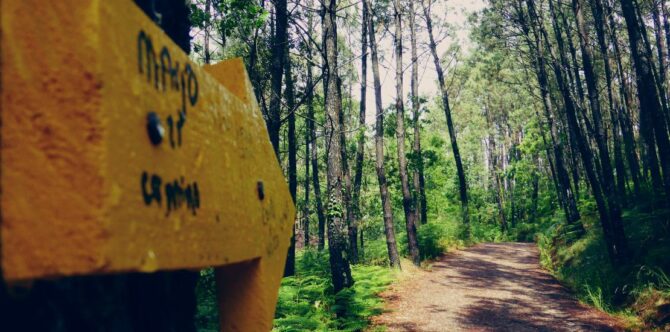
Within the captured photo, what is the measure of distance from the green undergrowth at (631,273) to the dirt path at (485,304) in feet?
1.41

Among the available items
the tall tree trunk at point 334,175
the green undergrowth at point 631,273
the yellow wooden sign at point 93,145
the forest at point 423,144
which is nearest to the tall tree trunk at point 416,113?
the forest at point 423,144

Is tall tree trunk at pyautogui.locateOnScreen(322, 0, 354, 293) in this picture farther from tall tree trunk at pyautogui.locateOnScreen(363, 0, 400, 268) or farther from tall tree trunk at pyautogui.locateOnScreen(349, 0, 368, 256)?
tall tree trunk at pyautogui.locateOnScreen(349, 0, 368, 256)

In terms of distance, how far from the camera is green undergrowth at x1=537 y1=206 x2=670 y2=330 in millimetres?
7922

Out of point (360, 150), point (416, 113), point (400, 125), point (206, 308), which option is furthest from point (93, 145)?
point (360, 150)

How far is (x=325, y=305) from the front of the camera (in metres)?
8.59

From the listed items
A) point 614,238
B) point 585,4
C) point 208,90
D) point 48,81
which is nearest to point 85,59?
point 48,81

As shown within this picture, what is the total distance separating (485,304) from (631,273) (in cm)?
340

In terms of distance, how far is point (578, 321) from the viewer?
807 centimetres

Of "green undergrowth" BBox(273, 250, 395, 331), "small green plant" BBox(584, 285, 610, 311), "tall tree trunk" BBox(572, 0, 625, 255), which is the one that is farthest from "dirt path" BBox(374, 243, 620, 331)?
"tall tree trunk" BBox(572, 0, 625, 255)

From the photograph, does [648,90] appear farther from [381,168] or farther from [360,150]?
[360,150]

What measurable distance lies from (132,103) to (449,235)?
1951cm

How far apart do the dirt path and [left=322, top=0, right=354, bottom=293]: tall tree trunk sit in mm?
1353

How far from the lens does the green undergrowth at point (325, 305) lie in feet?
22.9

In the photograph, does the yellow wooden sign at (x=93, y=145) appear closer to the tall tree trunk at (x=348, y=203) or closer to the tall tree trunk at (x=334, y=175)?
the tall tree trunk at (x=334, y=175)
